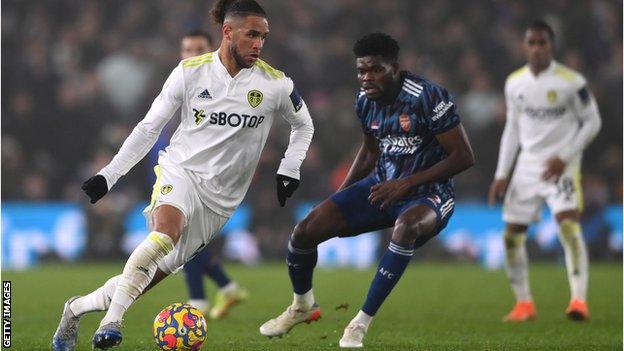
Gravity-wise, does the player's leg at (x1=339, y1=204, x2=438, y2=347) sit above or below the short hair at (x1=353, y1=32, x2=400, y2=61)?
below

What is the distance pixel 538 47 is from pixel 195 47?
3.12 meters

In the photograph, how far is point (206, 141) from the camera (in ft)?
22.7

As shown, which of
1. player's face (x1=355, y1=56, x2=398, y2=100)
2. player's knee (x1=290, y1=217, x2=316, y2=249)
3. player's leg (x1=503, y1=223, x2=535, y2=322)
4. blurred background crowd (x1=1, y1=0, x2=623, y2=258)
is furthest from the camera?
blurred background crowd (x1=1, y1=0, x2=623, y2=258)

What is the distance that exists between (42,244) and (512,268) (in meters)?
8.43

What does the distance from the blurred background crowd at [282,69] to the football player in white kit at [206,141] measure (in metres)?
9.10

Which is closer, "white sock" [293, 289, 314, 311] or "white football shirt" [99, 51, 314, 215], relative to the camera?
"white football shirt" [99, 51, 314, 215]

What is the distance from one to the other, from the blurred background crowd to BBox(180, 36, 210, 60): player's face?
21.5 ft

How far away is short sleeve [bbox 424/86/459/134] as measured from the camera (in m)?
7.21

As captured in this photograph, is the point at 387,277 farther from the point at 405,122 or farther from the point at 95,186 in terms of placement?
the point at 95,186

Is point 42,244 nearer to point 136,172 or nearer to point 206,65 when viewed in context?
point 136,172

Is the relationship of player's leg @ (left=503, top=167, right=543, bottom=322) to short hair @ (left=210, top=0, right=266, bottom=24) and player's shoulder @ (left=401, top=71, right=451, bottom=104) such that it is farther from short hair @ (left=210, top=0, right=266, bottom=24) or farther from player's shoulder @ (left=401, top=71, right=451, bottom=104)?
short hair @ (left=210, top=0, right=266, bottom=24)

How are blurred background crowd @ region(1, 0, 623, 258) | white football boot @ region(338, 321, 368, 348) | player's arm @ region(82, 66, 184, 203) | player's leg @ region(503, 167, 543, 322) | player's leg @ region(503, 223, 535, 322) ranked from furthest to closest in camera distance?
blurred background crowd @ region(1, 0, 623, 258), player's leg @ region(503, 167, 543, 322), player's leg @ region(503, 223, 535, 322), white football boot @ region(338, 321, 368, 348), player's arm @ region(82, 66, 184, 203)

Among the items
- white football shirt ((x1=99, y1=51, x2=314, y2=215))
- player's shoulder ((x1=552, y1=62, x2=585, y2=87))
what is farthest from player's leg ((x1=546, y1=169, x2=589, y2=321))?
white football shirt ((x1=99, y1=51, x2=314, y2=215))

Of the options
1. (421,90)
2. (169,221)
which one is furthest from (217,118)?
(421,90)
